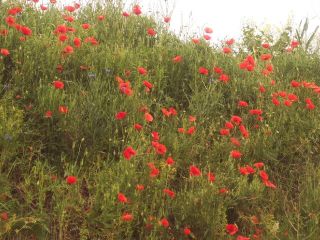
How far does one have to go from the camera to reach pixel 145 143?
3750mm

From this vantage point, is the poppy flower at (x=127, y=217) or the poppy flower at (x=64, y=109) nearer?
the poppy flower at (x=127, y=217)

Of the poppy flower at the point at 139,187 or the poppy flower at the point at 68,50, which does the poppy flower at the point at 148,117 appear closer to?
the poppy flower at the point at 139,187

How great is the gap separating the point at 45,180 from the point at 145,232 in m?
0.88

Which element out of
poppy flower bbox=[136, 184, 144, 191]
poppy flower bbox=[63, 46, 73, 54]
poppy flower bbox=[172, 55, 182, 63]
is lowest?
poppy flower bbox=[136, 184, 144, 191]

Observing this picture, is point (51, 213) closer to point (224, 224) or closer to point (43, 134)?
point (43, 134)

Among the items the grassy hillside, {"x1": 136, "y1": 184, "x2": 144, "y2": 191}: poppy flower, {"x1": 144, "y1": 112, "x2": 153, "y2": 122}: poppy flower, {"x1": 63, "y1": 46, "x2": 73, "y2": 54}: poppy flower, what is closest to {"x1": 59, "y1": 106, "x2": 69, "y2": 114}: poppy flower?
the grassy hillside

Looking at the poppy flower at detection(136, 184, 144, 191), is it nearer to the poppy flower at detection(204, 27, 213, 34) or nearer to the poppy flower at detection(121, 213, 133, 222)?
the poppy flower at detection(121, 213, 133, 222)

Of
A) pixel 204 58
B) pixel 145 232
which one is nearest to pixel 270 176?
pixel 145 232

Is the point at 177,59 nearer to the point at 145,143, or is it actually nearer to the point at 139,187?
the point at 145,143

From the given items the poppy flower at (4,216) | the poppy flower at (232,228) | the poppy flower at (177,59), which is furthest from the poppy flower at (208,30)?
the poppy flower at (4,216)

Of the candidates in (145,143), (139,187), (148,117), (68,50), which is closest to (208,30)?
(68,50)

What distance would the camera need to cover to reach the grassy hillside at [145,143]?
3.26 metres

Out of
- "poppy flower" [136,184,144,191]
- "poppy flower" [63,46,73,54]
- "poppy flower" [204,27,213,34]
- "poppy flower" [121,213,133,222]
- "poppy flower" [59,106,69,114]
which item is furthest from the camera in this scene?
"poppy flower" [204,27,213,34]

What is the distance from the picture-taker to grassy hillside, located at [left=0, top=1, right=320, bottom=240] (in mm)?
3264
